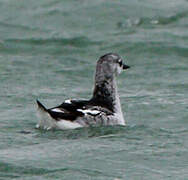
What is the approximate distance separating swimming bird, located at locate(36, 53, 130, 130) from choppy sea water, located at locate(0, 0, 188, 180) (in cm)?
15

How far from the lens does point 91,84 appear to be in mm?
17328

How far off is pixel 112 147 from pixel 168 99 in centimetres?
401

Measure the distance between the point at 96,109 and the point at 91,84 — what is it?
14.1 feet

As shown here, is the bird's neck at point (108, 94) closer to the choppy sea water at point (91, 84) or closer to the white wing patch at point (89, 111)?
the choppy sea water at point (91, 84)

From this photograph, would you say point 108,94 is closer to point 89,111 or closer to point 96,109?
point 96,109

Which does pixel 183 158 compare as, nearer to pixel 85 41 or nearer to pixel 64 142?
pixel 64 142

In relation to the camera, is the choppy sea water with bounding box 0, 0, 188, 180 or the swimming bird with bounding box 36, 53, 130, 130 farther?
the swimming bird with bounding box 36, 53, 130, 130

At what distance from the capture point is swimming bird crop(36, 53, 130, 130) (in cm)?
1264

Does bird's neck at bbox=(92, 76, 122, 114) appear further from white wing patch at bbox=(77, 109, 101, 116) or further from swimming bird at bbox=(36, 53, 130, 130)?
white wing patch at bbox=(77, 109, 101, 116)

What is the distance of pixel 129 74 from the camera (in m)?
18.2

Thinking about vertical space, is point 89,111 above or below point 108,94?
below

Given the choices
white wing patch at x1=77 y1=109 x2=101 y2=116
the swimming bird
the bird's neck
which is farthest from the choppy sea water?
the bird's neck

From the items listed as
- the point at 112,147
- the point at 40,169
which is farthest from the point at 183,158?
the point at 40,169

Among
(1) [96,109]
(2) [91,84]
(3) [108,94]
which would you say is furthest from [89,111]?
(2) [91,84]
